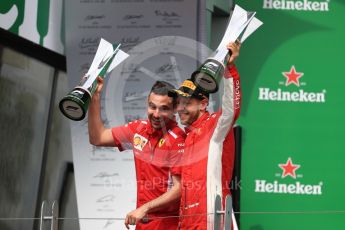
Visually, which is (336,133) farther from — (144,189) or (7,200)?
(144,189)

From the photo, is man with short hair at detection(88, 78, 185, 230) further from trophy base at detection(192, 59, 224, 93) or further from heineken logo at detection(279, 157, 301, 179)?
heineken logo at detection(279, 157, 301, 179)

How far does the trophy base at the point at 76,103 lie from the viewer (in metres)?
5.11

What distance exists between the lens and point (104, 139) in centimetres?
587

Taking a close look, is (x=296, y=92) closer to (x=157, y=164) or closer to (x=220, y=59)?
(x=157, y=164)

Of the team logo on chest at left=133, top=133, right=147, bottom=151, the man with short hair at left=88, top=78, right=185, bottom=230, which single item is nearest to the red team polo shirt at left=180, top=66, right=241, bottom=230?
the man with short hair at left=88, top=78, right=185, bottom=230

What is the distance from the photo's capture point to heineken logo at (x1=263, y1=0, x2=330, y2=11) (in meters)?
8.82

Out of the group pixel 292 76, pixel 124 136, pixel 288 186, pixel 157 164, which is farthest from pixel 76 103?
pixel 292 76

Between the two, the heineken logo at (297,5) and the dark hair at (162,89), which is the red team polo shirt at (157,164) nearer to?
the dark hair at (162,89)

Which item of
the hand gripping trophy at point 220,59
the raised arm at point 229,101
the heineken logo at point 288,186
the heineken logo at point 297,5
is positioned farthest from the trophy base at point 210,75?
the heineken logo at point 297,5

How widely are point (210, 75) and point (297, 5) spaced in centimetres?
430

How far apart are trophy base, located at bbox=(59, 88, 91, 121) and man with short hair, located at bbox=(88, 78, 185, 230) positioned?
0.96ft

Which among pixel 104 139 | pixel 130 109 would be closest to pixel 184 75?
pixel 130 109

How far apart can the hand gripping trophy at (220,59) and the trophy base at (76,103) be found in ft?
2.02

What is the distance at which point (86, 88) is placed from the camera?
523cm
